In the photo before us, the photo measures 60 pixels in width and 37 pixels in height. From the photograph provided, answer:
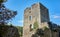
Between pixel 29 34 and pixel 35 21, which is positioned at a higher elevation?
pixel 35 21

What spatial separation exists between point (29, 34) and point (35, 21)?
9.70ft

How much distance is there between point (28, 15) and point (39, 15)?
3.00 m

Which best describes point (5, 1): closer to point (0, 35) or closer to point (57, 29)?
point (0, 35)

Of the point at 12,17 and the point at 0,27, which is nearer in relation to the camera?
the point at 0,27

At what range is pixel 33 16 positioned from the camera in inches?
1005

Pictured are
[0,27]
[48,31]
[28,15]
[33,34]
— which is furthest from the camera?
[28,15]

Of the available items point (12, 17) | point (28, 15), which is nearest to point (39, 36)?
point (28, 15)

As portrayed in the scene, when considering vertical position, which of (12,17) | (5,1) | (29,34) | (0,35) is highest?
(5,1)

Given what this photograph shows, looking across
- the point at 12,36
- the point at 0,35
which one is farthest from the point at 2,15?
the point at 12,36

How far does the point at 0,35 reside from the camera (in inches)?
489

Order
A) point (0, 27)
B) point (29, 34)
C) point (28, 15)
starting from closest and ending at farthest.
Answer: point (0, 27)
point (29, 34)
point (28, 15)

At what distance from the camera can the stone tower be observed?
24.4 metres

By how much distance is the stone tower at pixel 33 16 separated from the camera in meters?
24.4

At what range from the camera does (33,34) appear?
2247cm
